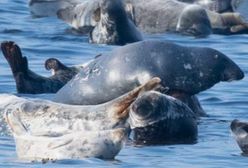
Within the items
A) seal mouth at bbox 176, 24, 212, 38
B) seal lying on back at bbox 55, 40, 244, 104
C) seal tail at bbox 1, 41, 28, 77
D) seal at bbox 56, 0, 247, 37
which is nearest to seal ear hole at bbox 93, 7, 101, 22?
seal at bbox 56, 0, 247, 37

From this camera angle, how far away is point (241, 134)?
9.98 meters

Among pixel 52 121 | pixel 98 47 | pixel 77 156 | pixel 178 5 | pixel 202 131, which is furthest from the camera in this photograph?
pixel 178 5

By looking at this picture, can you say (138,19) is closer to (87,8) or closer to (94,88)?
(87,8)

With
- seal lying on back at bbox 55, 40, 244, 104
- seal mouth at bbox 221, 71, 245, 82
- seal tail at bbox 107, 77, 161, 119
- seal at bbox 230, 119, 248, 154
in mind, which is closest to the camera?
seal at bbox 230, 119, 248, 154

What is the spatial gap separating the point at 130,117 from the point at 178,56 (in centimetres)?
157

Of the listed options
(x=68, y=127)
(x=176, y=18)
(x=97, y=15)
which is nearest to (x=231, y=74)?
(x=68, y=127)

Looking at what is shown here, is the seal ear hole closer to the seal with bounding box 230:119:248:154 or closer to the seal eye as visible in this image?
the seal eye

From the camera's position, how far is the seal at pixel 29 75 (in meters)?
12.6

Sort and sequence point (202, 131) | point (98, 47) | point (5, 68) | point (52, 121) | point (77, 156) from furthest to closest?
point (98, 47)
point (5, 68)
point (202, 131)
point (52, 121)
point (77, 156)

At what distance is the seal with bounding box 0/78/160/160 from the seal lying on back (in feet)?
2.52

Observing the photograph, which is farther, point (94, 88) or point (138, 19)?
point (138, 19)

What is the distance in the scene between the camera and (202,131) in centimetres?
1105

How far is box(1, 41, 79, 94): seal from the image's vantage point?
12578mm

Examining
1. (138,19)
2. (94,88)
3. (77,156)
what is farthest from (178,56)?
(138,19)
